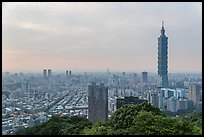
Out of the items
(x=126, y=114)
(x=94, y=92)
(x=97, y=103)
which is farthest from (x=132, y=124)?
(x=97, y=103)

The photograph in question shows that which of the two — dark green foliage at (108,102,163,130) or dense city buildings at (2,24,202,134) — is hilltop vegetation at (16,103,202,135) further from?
dense city buildings at (2,24,202,134)

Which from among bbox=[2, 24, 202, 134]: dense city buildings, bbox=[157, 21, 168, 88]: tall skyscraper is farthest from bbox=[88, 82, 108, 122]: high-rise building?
bbox=[157, 21, 168, 88]: tall skyscraper

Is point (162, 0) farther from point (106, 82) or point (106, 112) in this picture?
point (106, 112)

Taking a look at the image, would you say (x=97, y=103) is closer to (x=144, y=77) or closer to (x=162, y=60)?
(x=144, y=77)

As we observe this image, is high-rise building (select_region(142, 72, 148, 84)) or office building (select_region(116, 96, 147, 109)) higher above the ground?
high-rise building (select_region(142, 72, 148, 84))

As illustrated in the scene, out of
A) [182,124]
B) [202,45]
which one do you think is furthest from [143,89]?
[202,45]

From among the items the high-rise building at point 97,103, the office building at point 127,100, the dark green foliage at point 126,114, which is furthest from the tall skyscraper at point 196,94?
the office building at point 127,100

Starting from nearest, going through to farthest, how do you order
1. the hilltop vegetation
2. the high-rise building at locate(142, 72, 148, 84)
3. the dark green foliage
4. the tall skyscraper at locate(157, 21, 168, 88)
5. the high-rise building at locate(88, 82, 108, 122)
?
the hilltop vegetation, the dark green foliage, the high-rise building at locate(142, 72, 148, 84), the tall skyscraper at locate(157, 21, 168, 88), the high-rise building at locate(88, 82, 108, 122)
